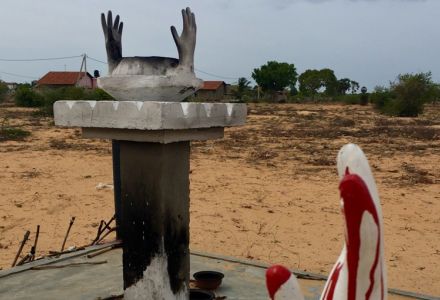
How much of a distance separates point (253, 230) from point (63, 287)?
3.21 m

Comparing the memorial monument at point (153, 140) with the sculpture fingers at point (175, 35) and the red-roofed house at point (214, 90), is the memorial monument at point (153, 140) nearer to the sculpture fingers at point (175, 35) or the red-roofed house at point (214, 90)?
the sculpture fingers at point (175, 35)

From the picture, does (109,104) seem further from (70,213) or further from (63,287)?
(70,213)

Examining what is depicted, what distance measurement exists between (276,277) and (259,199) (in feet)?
23.9

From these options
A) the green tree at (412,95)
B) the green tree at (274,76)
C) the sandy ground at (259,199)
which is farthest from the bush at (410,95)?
the green tree at (274,76)

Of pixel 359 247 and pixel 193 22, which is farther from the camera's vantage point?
pixel 193 22

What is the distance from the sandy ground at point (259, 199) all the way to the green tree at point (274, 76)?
38230mm

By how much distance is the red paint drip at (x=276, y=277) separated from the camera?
4.29ft

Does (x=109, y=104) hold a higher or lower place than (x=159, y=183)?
higher

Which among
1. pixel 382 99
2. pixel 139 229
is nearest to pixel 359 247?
pixel 139 229

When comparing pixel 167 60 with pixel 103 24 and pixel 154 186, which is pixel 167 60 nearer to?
pixel 103 24

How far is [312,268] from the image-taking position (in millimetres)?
5441

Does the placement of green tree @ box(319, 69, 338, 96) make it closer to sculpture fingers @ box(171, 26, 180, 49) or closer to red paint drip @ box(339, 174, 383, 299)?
sculpture fingers @ box(171, 26, 180, 49)

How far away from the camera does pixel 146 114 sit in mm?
2799

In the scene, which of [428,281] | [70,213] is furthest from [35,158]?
[428,281]
